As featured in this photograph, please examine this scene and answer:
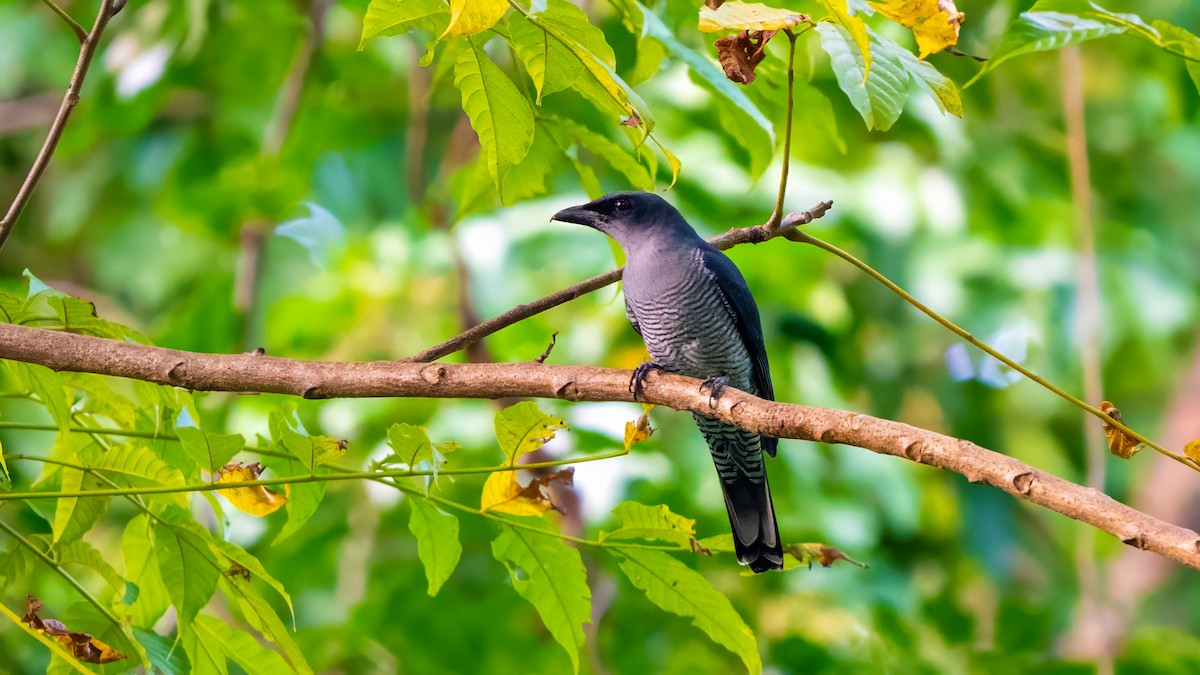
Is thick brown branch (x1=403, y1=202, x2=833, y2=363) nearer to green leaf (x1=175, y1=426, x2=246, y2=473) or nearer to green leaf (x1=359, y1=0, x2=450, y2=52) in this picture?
green leaf (x1=175, y1=426, x2=246, y2=473)

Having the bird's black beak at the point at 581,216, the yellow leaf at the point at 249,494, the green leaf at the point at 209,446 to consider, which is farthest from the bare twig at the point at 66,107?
the bird's black beak at the point at 581,216

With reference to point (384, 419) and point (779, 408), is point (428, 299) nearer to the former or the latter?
point (384, 419)

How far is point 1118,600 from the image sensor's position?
7.35 metres

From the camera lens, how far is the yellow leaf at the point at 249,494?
7.25 ft

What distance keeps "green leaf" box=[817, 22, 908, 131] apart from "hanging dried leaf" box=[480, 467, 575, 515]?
36.3 inches

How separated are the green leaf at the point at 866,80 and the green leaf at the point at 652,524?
2.92ft

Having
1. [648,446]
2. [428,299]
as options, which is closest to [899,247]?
[648,446]

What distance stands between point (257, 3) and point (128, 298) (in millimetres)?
3148

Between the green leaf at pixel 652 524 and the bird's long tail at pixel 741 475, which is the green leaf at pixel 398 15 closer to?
the green leaf at pixel 652 524

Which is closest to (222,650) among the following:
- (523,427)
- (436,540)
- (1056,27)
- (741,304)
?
(436,540)

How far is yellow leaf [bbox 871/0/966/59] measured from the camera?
1795 millimetres

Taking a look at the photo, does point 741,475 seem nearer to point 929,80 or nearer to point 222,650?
point 222,650

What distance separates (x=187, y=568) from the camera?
2135mm

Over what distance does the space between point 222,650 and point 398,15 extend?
1.31 m
